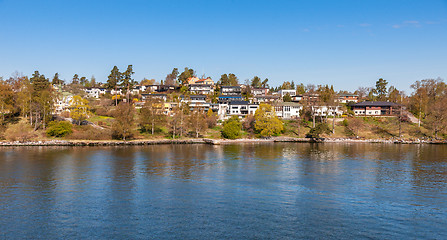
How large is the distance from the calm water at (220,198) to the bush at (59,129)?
81.4ft

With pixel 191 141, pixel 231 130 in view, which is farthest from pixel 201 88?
pixel 191 141

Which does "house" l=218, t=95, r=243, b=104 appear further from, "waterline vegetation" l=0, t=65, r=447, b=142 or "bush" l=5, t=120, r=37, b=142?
"bush" l=5, t=120, r=37, b=142

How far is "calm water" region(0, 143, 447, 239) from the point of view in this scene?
25.3 meters

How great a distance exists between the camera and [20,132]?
258ft

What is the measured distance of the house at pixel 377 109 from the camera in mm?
115125

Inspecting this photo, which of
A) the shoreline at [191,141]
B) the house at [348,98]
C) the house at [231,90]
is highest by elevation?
the house at [231,90]

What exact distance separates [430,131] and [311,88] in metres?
50.8

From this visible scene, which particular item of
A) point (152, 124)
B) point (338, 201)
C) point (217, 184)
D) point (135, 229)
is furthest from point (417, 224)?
point (152, 124)

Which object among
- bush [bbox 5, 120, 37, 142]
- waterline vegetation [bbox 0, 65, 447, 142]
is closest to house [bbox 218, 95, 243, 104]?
waterline vegetation [bbox 0, 65, 447, 142]

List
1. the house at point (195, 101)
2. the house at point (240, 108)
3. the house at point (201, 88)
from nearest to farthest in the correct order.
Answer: the house at point (240, 108), the house at point (195, 101), the house at point (201, 88)

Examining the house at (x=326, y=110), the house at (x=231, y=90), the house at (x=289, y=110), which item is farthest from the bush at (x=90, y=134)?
the house at (x=231, y=90)

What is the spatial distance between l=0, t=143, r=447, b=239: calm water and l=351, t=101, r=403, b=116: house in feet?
209

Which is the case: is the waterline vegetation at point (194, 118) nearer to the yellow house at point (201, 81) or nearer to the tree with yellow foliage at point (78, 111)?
the tree with yellow foliage at point (78, 111)

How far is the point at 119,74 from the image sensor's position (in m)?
131
